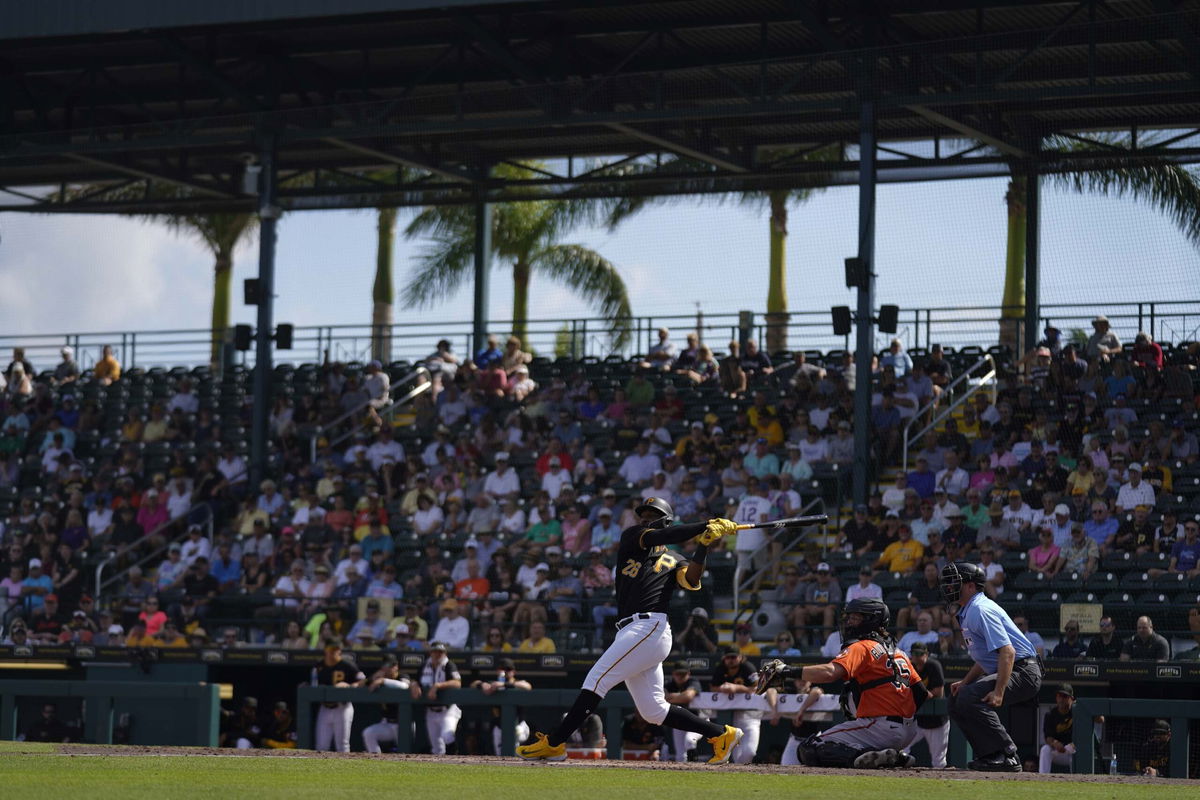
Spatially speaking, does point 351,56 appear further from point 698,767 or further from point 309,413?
point 698,767

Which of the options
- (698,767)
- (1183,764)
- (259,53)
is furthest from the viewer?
(259,53)

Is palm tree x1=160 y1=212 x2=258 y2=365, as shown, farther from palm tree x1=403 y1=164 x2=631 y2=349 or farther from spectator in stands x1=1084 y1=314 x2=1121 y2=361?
spectator in stands x1=1084 y1=314 x2=1121 y2=361

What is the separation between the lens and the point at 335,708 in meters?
18.1

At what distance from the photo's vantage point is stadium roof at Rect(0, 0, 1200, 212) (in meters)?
21.5

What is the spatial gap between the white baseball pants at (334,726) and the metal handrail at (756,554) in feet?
14.5

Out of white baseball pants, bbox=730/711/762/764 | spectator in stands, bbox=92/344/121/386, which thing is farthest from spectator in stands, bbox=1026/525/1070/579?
spectator in stands, bbox=92/344/121/386

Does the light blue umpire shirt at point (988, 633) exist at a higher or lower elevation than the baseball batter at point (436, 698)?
higher

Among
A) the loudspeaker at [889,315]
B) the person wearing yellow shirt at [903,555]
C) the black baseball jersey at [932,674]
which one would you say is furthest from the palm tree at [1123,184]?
the black baseball jersey at [932,674]

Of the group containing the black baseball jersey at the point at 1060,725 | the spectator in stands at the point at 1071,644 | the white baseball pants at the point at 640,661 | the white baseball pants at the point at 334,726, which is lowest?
the white baseball pants at the point at 334,726

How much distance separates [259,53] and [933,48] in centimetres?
953

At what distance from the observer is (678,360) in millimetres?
25734

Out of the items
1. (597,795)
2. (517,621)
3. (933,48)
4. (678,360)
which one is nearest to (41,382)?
(678,360)

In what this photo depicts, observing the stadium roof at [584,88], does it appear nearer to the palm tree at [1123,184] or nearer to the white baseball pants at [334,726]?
the palm tree at [1123,184]

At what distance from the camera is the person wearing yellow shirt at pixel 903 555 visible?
1883 cm
